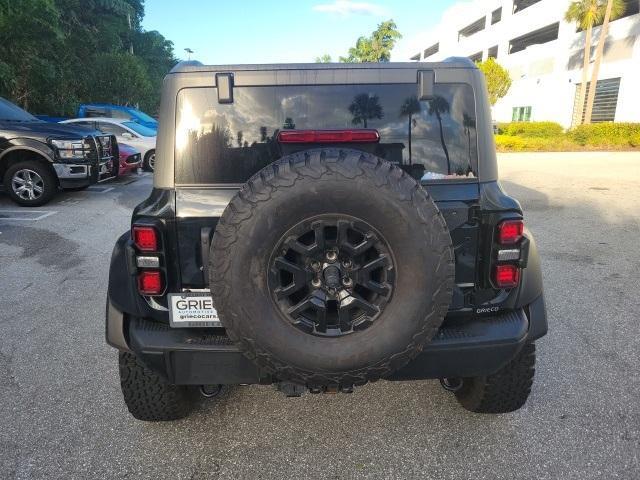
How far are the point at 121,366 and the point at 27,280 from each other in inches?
123

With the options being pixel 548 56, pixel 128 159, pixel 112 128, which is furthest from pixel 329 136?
pixel 548 56

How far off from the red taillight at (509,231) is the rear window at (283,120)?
373mm

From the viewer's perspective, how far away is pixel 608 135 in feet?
74.5

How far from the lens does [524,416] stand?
2488mm

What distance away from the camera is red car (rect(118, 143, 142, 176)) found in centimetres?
1060

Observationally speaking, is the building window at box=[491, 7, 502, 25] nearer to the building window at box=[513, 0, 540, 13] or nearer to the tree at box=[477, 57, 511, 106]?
the building window at box=[513, 0, 540, 13]

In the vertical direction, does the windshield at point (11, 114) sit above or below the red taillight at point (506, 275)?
above

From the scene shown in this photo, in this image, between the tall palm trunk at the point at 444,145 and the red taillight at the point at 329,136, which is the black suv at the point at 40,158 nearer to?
the red taillight at the point at 329,136

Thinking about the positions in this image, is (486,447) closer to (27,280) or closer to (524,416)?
(524,416)

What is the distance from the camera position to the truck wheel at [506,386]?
2.31 m

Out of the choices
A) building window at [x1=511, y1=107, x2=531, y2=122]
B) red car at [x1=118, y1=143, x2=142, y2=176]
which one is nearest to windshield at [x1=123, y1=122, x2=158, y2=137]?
red car at [x1=118, y1=143, x2=142, y2=176]

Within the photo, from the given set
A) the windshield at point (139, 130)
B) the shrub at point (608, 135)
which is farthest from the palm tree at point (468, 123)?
the shrub at point (608, 135)

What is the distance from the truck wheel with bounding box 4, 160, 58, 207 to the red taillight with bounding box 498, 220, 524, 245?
8.28 meters

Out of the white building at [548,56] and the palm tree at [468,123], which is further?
the white building at [548,56]
